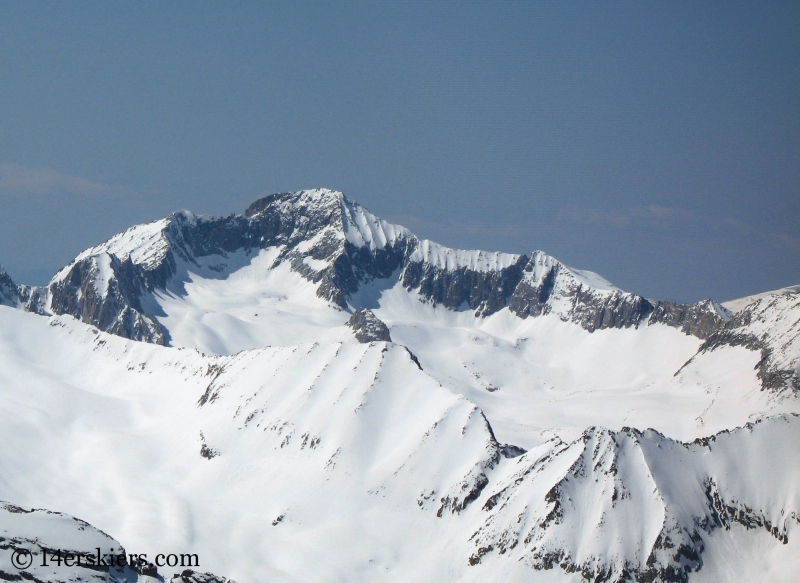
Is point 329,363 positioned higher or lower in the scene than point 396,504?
higher

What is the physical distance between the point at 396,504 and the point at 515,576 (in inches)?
1235

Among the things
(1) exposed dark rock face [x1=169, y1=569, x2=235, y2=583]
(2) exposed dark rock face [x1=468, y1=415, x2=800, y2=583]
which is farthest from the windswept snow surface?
(1) exposed dark rock face [x1=169, y1=569, x2=235, y2=583]

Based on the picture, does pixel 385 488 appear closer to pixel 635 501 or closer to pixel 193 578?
pixel 635 501

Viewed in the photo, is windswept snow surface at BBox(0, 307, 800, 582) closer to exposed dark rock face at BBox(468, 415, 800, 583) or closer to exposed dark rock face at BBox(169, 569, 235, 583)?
exposed dark rock face at BBox(468, 415, 800, 583)

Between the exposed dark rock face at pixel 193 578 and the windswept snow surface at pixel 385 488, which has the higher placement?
the windswept snow surface at pixel 385 488

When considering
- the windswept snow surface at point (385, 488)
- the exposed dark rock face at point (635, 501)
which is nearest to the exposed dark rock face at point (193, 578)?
the windswept snow surface at point (385, 488)

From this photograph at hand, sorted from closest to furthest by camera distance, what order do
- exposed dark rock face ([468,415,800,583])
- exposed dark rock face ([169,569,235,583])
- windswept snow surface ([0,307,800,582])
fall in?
1. exposed dark rock face ([169,569,235,583])
2. exposed dark rock face ([468,415,800,583])
3. windswept snow surface ([0,307,800,582])

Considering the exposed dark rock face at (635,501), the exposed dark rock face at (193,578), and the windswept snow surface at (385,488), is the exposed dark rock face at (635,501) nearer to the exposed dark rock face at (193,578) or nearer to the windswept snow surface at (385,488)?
the windswept snow surface at (385,488)

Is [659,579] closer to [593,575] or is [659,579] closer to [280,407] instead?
[593,575]

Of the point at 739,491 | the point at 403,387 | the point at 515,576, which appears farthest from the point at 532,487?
the point at 403,387

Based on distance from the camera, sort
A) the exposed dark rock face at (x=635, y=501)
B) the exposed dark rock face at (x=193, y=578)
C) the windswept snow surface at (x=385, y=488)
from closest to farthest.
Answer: the exposed dark rock face at (x=193, y=578) < the exposed dark rock face at (x=635, y=501) < the windswept snow surface at (x=385, y=488)

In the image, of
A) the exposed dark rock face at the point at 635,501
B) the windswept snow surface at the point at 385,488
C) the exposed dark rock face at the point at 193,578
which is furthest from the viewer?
the windswept snow surface at the point at 385,488

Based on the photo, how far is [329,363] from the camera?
19950 centimetres

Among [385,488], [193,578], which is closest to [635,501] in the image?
[385,488]
